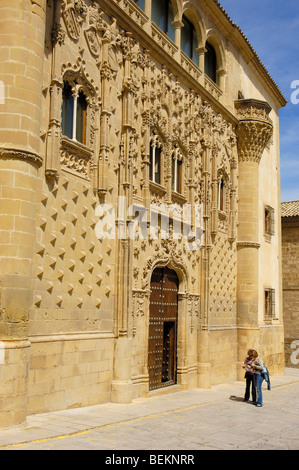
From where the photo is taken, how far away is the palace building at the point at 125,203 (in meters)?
9.70

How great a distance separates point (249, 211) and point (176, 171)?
516 cm

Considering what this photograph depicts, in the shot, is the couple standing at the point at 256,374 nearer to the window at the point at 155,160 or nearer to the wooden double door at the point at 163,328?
the wooden double door at the point at 163,328

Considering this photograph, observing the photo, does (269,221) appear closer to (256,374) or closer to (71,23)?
(256,374)

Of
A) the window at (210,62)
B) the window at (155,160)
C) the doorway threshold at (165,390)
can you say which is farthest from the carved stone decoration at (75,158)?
the window at (210,62)

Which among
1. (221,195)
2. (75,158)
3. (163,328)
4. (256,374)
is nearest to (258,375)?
(256,374)

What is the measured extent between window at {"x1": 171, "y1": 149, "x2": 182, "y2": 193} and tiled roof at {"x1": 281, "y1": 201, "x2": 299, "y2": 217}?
1385 centimetres

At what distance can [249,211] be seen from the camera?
817 inches

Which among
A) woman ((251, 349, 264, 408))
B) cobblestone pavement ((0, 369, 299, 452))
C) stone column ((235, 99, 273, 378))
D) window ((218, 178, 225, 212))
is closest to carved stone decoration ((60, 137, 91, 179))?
cobblestone pavement ((0, 369, 299, 452))

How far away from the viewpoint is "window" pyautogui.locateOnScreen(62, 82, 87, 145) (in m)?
11.7

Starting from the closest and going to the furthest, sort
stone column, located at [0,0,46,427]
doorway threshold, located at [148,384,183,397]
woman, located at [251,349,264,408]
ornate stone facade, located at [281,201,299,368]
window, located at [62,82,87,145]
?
stone column, located at [0,0,46,427]
window, located at [62,82,87,145]
woman, located at [251,349,264,408]
doorway threshold, located at [148,384,183,397]
ornate stone facade, located at [281,201,299,368]

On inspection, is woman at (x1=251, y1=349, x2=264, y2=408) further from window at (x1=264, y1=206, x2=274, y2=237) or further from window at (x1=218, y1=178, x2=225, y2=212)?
window at (x1=264, y1=206, x2=274, y2=237)

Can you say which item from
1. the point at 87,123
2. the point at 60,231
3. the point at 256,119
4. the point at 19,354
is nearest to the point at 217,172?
the point at 256,119

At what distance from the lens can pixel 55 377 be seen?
35.2 feet

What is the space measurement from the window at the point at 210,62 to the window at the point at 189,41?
46.5 inches
